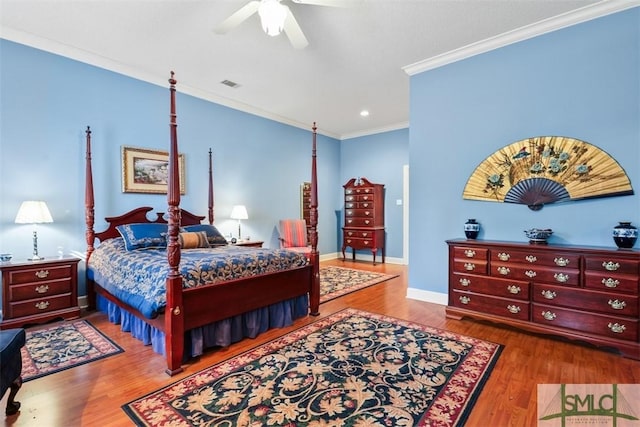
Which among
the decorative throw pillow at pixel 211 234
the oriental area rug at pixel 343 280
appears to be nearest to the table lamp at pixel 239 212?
the decorative throw pillow at pixel 211 234

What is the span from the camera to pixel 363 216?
21.5 ft

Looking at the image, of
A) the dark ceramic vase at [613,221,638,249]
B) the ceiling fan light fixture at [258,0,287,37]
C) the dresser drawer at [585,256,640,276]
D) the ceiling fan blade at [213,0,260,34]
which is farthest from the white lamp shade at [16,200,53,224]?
the dark ceramic vase at [613,221,638,249]

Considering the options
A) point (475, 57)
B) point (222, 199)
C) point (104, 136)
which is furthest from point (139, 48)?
point (475, 57)

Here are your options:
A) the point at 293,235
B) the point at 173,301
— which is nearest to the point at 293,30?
the point at 173,301

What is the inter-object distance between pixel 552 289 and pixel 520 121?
168cm

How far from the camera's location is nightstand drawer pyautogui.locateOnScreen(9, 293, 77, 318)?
9.53 ft

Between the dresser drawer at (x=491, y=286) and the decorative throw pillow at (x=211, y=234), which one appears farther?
the decorative throw pillow at (x=211, y=234)

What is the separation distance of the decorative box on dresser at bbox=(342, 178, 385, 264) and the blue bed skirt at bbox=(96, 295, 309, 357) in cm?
333

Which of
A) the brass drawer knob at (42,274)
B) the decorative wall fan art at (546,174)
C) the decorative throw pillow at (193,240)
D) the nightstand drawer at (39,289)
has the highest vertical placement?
the decorative wall fan art at (546,174)

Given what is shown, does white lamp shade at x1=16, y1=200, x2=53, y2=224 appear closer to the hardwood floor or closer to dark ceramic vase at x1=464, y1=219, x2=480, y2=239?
the hardwood floor

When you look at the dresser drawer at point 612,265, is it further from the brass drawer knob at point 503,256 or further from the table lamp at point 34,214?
the table lamp at point 34,214

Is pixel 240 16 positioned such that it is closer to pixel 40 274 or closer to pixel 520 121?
pixel 520 121

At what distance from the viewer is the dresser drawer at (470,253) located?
3.09 meters

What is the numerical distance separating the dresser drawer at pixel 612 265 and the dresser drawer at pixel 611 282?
31mm
